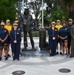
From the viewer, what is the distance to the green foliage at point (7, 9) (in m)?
35.8

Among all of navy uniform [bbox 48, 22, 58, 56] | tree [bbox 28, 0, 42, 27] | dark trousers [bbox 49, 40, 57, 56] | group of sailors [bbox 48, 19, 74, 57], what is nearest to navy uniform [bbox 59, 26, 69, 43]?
group of sailors [bbox 48, 19, 74, 57]

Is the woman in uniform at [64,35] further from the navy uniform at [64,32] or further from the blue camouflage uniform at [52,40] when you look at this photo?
the blue camouflage uniform at [52,40]

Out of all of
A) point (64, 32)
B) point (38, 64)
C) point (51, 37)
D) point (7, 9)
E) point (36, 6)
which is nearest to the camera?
point (38, 64)

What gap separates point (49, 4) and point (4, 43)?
25.4 m

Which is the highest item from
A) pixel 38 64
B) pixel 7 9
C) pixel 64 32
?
pixel 7 9

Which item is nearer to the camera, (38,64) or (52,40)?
(38,64)

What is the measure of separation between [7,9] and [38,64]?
29.9 metres

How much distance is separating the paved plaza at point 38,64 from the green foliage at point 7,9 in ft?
88.2

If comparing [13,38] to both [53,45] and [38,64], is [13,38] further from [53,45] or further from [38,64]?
[53,45]

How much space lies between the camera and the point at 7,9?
3703 cm

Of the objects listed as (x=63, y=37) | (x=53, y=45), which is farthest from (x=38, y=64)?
(x=63, y=37)

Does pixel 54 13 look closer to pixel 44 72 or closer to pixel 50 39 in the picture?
pixel 50 39

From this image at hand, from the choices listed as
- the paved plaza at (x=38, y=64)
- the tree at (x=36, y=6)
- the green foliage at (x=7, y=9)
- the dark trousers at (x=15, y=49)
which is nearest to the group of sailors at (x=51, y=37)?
the dark trousers at (x=15, y=49)

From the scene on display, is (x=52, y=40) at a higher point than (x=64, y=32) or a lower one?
lower
